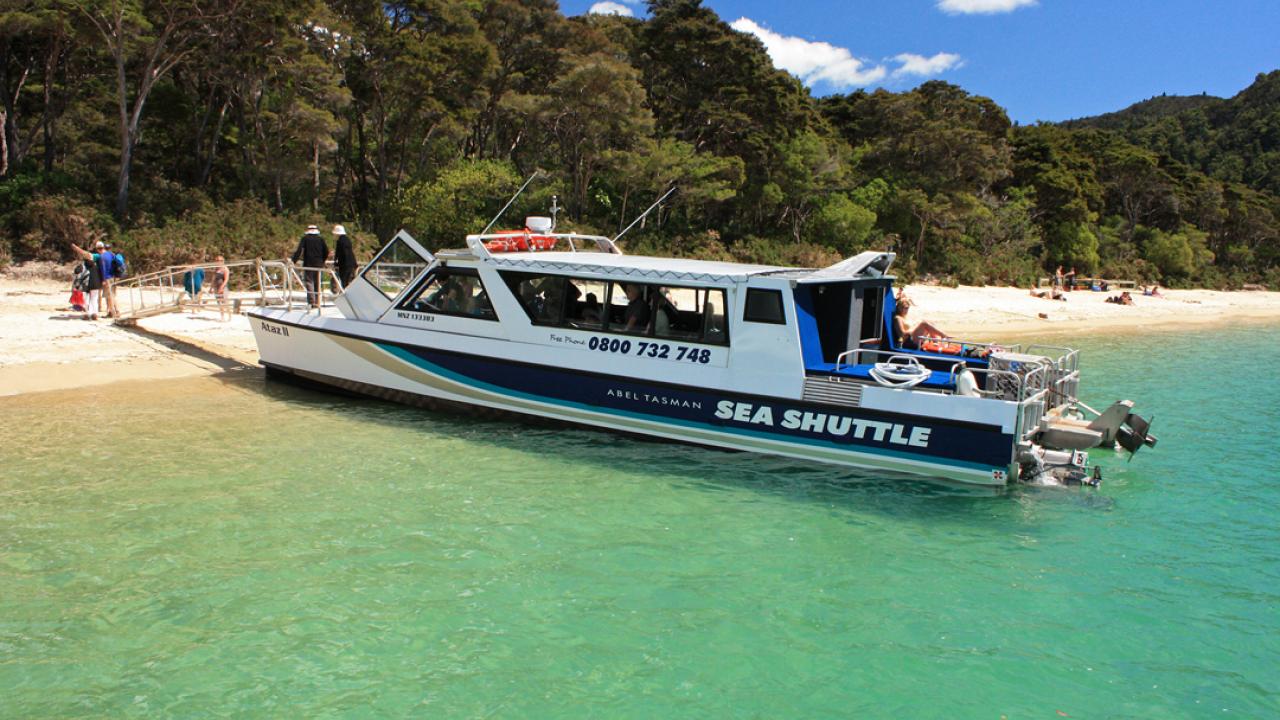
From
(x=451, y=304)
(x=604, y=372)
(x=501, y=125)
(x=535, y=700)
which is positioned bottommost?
(x=535, y=700)

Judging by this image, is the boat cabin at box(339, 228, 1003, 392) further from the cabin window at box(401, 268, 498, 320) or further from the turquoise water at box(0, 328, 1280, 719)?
the turquoise water at box(0, 328, 1280, 719)

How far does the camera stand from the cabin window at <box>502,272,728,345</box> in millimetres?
9766

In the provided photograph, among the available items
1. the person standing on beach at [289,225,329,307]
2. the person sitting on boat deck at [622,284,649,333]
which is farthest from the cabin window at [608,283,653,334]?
the person standing on beach at [289,225,329,307]

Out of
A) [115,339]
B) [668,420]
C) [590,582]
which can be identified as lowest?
[590,582]

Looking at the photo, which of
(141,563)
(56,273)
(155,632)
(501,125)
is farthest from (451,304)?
(501,125)

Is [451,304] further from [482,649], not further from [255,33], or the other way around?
[255,33]

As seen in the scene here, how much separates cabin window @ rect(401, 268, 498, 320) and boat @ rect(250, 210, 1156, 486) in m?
0.02

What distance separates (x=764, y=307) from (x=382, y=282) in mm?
5443

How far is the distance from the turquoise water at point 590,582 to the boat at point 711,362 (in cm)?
43

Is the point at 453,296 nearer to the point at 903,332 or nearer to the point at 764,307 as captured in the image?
the point at 764,307

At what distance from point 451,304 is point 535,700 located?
22.5ft

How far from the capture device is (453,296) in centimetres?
1108

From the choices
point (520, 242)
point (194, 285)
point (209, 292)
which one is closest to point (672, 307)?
point (520, 242)

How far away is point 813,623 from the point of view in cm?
606
